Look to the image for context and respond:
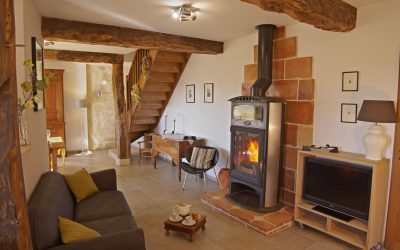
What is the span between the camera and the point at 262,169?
343cm

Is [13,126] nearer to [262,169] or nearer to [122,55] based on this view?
[262,169]

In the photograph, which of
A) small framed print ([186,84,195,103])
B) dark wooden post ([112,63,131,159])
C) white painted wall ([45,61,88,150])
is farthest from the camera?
white painted wall ([45,61,88,150])

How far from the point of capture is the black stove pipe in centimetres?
361

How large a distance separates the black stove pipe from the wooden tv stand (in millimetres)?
981

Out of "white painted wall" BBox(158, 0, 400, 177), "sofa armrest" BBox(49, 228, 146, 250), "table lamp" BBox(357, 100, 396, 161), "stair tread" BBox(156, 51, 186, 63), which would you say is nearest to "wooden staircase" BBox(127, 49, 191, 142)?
"stair tread" BBox(156, 51, 186, 63)

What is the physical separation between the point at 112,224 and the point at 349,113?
2.69 metres

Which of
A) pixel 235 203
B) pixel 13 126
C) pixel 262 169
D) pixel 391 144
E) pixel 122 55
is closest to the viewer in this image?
pixel 13 126

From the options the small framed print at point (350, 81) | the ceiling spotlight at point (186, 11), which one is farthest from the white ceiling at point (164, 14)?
the small framed print at point (350, 81)

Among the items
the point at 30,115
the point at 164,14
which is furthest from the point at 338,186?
the point at 30,115

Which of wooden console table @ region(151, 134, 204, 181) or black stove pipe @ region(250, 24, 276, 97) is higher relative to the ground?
black stove pipe @ region(250, 24, 276, 97)

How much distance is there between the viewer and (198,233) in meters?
3.10

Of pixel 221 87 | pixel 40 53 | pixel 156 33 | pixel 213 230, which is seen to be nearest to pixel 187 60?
pixel 221 87

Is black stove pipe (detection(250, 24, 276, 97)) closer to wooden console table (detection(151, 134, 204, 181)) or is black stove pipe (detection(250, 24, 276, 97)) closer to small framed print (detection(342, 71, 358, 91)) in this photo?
small framed print (detection(342, 71, 358, 91))

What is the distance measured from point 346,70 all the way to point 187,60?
3294mm
